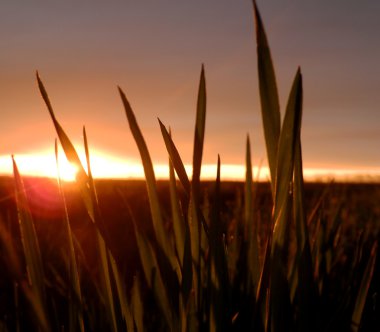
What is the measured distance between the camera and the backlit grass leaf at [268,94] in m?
0.47

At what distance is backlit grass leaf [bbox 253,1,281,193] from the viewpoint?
0.47m

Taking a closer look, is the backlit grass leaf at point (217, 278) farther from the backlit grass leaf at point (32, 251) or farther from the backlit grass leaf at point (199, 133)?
the backlit grass leaf at point (32, 251)

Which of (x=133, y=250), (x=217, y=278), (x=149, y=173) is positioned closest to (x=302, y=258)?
(x=217, y=278)

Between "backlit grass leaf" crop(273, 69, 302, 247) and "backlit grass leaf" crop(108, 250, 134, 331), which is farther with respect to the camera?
"backlit grass leaf" crop(108, 250, 134, 331)

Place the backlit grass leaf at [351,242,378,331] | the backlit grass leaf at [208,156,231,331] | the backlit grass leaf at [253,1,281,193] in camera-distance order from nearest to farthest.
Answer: the backlit grass leaf at [253,1,281,193] < the backlit grass leaf at [208,156,231,331] < the backlit grass leaf at [351,242,378,331]

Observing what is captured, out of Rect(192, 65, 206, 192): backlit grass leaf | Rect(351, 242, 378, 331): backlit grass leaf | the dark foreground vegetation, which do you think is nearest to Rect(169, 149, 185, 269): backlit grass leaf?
the dark foreground vegetation

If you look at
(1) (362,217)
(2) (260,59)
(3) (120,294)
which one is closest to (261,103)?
(2) (260,59)

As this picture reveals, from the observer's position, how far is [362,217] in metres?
3.99

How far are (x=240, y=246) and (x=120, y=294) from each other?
39 centimetres

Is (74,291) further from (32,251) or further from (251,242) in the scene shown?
(251,242)

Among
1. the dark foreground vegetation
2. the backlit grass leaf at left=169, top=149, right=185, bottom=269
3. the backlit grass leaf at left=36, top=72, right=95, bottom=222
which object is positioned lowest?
the dark foreground vegetation

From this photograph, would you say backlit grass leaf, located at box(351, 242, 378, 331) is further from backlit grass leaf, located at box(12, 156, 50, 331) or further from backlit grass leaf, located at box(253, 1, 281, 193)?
backlit grass leaf, located at box(12, 156, 50, 331)

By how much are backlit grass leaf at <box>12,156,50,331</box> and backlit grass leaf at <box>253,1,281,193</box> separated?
30 cm

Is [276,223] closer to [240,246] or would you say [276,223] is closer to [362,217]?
[240,246]
